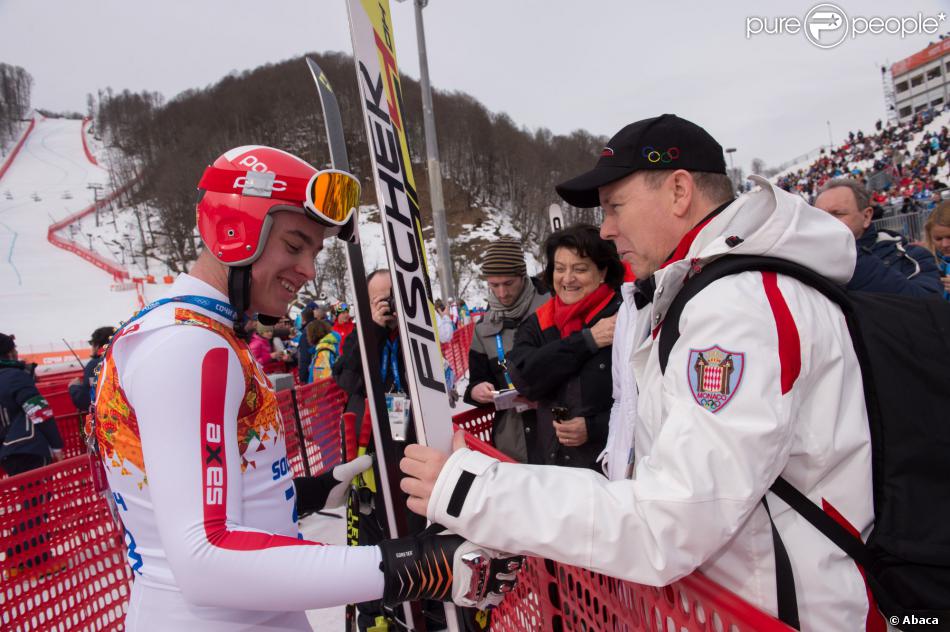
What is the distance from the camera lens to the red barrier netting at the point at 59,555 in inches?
127

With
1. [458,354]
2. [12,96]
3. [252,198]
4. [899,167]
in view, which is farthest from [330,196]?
[12,96]

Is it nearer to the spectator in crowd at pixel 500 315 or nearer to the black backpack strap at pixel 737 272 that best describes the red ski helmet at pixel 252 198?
the black backpack strap at pixel 737 272

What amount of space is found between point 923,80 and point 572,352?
7651 centimetres

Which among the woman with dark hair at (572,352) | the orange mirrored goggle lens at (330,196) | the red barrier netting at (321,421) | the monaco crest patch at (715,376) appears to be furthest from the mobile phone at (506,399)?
the red barrier netting at (321,421)

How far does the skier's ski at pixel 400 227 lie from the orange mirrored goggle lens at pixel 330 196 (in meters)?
0.13

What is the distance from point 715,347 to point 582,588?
880mm

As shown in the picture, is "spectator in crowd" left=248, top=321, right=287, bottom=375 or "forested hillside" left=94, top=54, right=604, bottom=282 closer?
"spectator in crowd" left=248, top=321, right=287, bottom=375

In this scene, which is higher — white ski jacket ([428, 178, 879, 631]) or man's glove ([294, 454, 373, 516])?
white ski jacket ([428, 178, 879, 631])

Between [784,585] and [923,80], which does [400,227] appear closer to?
[784,585]

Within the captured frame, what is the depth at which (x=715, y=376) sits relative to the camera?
1.03 m

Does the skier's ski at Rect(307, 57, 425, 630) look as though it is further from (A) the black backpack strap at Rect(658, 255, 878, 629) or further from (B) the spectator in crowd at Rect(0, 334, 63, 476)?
(B) the spectator in crowd at Rect(0, 334, 63, 476)

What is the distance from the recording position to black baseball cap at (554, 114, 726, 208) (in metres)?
1.52

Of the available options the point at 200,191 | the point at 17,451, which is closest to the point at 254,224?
the point at 200,191

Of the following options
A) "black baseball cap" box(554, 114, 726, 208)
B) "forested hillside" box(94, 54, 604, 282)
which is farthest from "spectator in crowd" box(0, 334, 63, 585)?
"forested hillside" box(94, 54, 604, 282)
